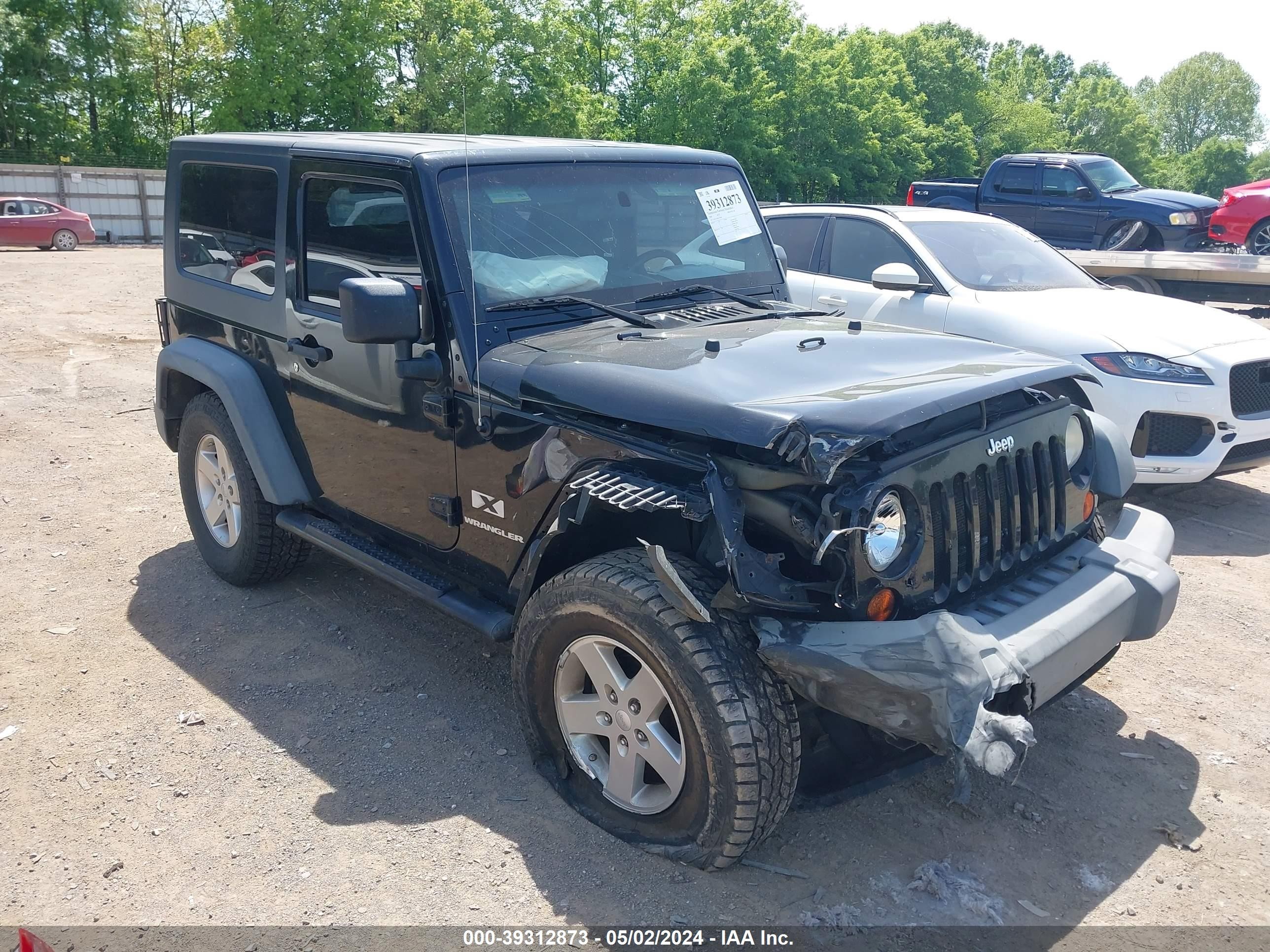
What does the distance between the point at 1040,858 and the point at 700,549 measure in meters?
1.41

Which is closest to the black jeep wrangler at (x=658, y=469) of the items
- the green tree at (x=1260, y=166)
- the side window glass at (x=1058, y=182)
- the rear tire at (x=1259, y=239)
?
the side window glass at (x=1058, y=182)

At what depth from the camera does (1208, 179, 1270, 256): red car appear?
1534cm

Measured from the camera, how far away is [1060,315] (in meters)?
6.46

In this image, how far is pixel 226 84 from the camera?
113 feet

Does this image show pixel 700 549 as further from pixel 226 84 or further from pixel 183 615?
pixel 226 84

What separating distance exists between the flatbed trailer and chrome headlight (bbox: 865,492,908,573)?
871 centimetres

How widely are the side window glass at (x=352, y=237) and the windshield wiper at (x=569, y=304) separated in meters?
0.34

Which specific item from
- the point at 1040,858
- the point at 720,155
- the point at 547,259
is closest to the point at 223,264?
the point at 547,259

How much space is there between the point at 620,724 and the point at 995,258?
214 inches

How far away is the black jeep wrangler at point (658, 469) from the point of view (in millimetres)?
2693

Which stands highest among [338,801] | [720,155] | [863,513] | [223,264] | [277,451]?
[720,155]

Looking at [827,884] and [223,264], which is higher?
[223,264]

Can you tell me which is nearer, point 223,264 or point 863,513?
point 863,513

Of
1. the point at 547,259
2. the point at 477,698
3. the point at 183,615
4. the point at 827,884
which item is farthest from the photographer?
the point at 183,615
